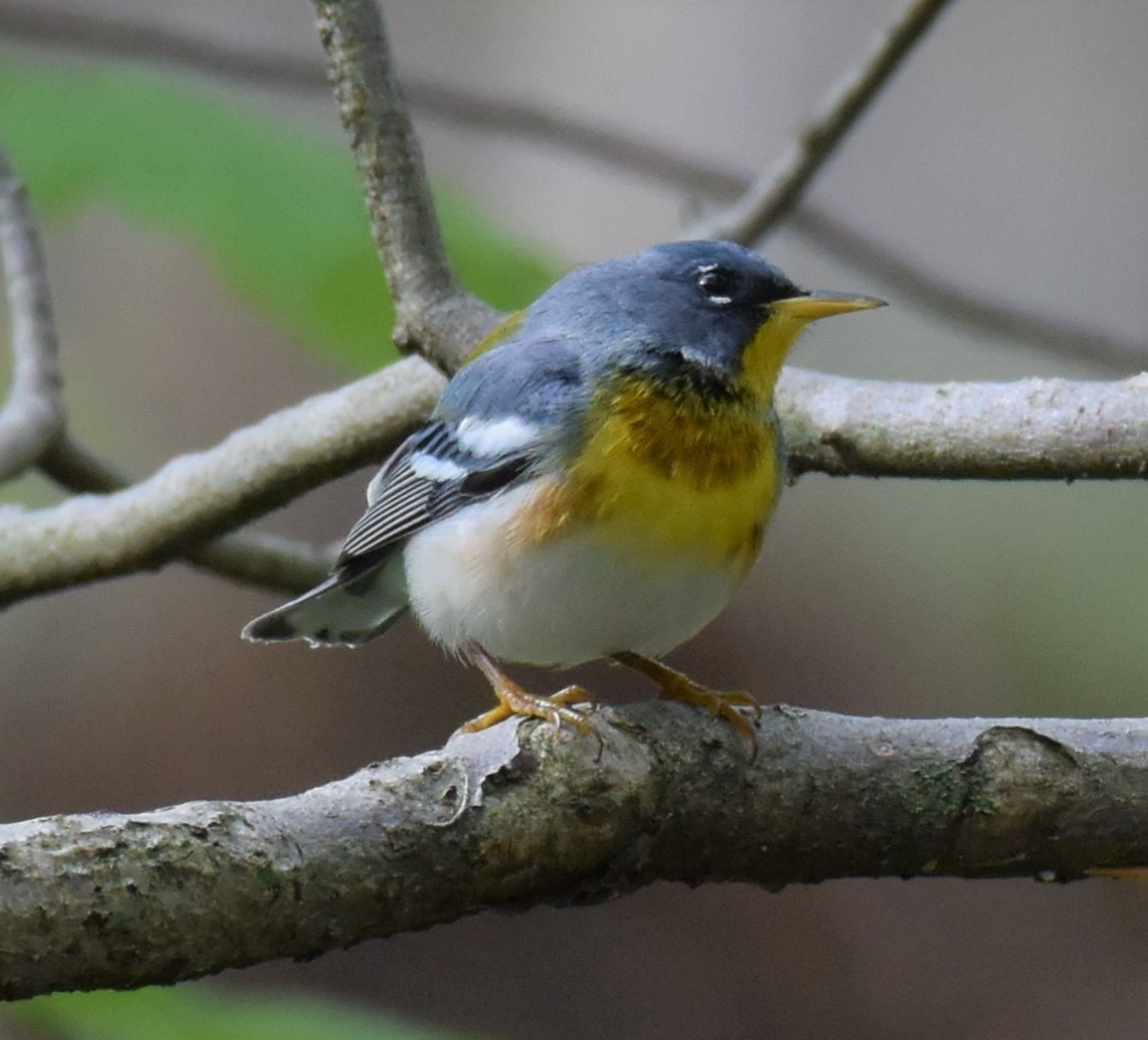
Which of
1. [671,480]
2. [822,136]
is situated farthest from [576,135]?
[671,480]

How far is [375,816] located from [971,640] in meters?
4.11

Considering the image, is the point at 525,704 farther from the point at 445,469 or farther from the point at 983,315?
the point at 983,315

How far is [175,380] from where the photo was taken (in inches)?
260

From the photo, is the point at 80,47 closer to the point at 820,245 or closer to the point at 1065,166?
the point at 820,245

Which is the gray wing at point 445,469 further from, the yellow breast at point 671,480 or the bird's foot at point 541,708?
the bird's foot at point 541,708

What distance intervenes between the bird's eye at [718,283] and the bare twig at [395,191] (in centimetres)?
42

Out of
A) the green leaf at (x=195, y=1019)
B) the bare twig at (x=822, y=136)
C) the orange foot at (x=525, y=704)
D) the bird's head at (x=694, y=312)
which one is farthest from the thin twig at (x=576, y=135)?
the green leaf at (x=195, y=1019)

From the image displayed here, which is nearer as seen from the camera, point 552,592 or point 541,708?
point 541,708

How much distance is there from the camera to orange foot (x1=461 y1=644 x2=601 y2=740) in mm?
2203

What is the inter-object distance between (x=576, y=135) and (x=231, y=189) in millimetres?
1307

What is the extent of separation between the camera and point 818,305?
2.94 metres

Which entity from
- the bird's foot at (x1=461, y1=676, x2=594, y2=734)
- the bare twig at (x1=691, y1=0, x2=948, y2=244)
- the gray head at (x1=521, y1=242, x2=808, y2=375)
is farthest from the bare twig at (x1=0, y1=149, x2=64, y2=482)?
the bare twig at (x1=691, y1=0, x2=948, y2=244)

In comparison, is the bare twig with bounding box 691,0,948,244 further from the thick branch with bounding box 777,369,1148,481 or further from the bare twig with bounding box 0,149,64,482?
the bare twig with bounding box 0,149,64,482

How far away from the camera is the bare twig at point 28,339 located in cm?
339
